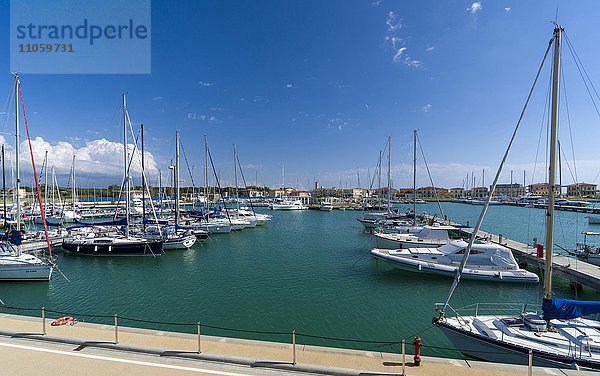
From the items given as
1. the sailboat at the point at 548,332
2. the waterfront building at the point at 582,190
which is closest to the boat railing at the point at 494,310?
the sailboat at the point at 548,332

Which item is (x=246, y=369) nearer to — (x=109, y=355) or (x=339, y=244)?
(x=109, y=355)

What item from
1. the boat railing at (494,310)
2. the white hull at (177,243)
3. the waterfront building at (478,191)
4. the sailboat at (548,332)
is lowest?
the boat railing at (494,310)

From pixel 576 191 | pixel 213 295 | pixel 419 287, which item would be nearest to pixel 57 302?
pixel 213 295

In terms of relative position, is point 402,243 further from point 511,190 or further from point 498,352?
point 511,190

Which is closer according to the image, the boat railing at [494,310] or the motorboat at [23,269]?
the boat railing at [494,310]

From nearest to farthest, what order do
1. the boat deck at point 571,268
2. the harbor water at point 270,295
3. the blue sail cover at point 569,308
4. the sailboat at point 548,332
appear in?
1. the sailboat at point 548,332
2. the blue sail cover at point 569,308
3. the harbor water at point 270,295
4. the boat deck at point 571,268

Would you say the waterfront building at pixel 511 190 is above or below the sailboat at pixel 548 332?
above

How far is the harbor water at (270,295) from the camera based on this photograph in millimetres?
14328

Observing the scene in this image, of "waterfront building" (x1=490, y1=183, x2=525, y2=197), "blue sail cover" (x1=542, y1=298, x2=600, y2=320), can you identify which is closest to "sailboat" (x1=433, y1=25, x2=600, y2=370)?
"blue sail cover" (x1=542, y1=298, x2=600, y2=320)

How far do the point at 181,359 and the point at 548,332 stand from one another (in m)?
12.8

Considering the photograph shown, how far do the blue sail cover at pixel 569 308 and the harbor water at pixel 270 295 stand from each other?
12.8 feet

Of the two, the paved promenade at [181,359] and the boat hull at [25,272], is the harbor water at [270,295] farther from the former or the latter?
the paved promenade at [181,359]

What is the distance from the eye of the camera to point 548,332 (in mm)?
10258

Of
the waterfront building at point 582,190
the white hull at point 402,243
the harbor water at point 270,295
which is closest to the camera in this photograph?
the harbor water at point 270,295
